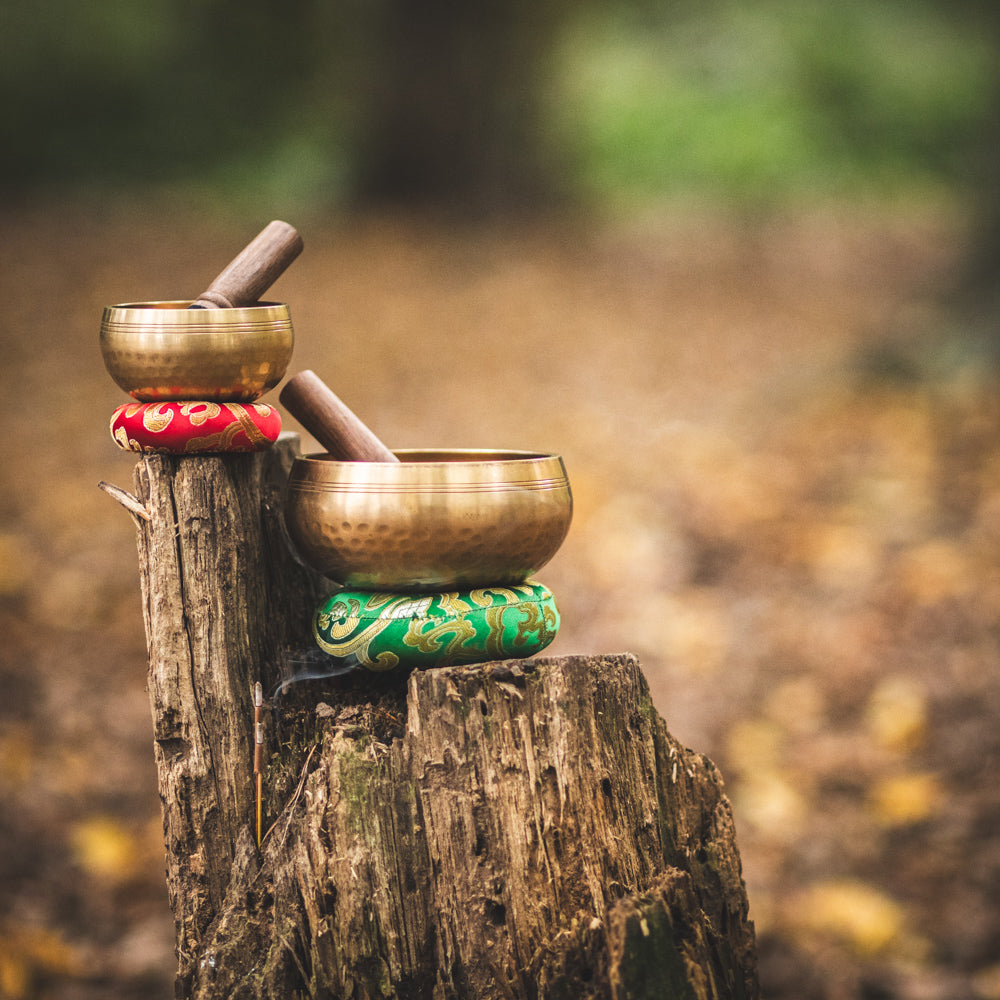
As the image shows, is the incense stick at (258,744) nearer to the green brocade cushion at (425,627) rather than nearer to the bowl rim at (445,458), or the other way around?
the green brocade cushion at (425,627)

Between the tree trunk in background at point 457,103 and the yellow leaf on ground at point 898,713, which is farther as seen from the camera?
the tree trunk in background at point 457,103

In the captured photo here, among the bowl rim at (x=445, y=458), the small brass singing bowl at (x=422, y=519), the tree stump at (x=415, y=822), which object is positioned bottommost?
the tree stump at (x=415, y=822)

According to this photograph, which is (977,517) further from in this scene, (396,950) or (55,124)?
(55,124)

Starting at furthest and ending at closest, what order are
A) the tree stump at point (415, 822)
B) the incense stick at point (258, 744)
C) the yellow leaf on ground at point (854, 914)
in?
the yellow leaf on ground at point (854, 914) → the incense stick at point (258, 744) → the tree stump at point (415, 822)

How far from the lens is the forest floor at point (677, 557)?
3102mm

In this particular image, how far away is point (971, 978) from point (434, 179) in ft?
25.7

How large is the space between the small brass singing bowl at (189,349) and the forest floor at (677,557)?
184 cm

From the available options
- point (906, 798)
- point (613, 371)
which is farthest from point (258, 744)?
point (613, 371)

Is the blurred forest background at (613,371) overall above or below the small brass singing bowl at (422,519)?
above

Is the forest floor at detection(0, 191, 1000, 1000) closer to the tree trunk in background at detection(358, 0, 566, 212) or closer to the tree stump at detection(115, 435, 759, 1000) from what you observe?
the tree trunk in background at detection(358, 0, 566, 212)

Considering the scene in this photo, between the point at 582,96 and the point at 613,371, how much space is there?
5.97m

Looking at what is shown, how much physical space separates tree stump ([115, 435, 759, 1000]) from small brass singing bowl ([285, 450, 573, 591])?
0.51 ft

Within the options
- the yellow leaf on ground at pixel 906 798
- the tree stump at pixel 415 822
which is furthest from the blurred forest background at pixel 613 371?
the tree stump at pixel 415 822

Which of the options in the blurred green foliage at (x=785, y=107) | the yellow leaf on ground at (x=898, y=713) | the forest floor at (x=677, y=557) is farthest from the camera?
the blurred green foliage at (x=785, y=107)
